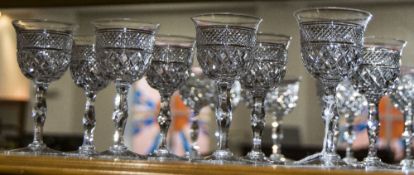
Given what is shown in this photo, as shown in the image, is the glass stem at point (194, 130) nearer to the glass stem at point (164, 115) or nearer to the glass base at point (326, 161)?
the glass stem at point (164, 115)

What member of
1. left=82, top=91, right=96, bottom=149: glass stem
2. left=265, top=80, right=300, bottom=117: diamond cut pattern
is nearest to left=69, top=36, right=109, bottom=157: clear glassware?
left=82, top=91, right=96, bottom=149: glass stem

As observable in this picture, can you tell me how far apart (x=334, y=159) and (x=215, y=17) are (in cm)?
26

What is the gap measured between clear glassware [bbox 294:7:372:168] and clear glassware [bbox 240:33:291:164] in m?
0.10

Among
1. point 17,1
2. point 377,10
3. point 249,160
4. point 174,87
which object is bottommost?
point 249,160

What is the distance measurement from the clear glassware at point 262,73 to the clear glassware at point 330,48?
10cm

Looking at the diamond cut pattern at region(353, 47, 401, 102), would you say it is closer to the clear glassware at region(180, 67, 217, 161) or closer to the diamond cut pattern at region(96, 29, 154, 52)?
the diamond cut pattern at region(96, 29, 154, 52)

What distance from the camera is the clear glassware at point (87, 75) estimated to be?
1.17 metres

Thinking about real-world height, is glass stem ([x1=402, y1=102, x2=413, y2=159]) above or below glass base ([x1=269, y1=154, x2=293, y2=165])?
above

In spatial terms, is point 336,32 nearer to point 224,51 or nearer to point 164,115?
point 224,51

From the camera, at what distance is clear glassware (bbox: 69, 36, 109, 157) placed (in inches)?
45.9

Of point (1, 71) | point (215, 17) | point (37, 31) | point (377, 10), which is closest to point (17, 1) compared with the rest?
point (37, 31)

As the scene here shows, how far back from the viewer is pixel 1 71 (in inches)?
195

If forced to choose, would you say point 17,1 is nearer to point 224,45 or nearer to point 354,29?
point 224,45

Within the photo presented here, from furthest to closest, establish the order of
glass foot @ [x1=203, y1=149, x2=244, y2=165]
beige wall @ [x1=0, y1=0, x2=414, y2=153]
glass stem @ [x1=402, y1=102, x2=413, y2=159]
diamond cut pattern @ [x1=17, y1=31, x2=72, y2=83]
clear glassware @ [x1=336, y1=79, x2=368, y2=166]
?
beige wall @ [x1=0, y1=0, x2=414, y2=153] < clear glassware @ [x1=336, y1=79, x2=368, y2=166] < glass stem @ [x1=402, y1=102, x2=413, y2=159] < diamond cut pattern @ [x1=17, y1=31, x2=72, y2=83] < glass foot @ [x1=203, y1=149, x2=244, y2=165]
